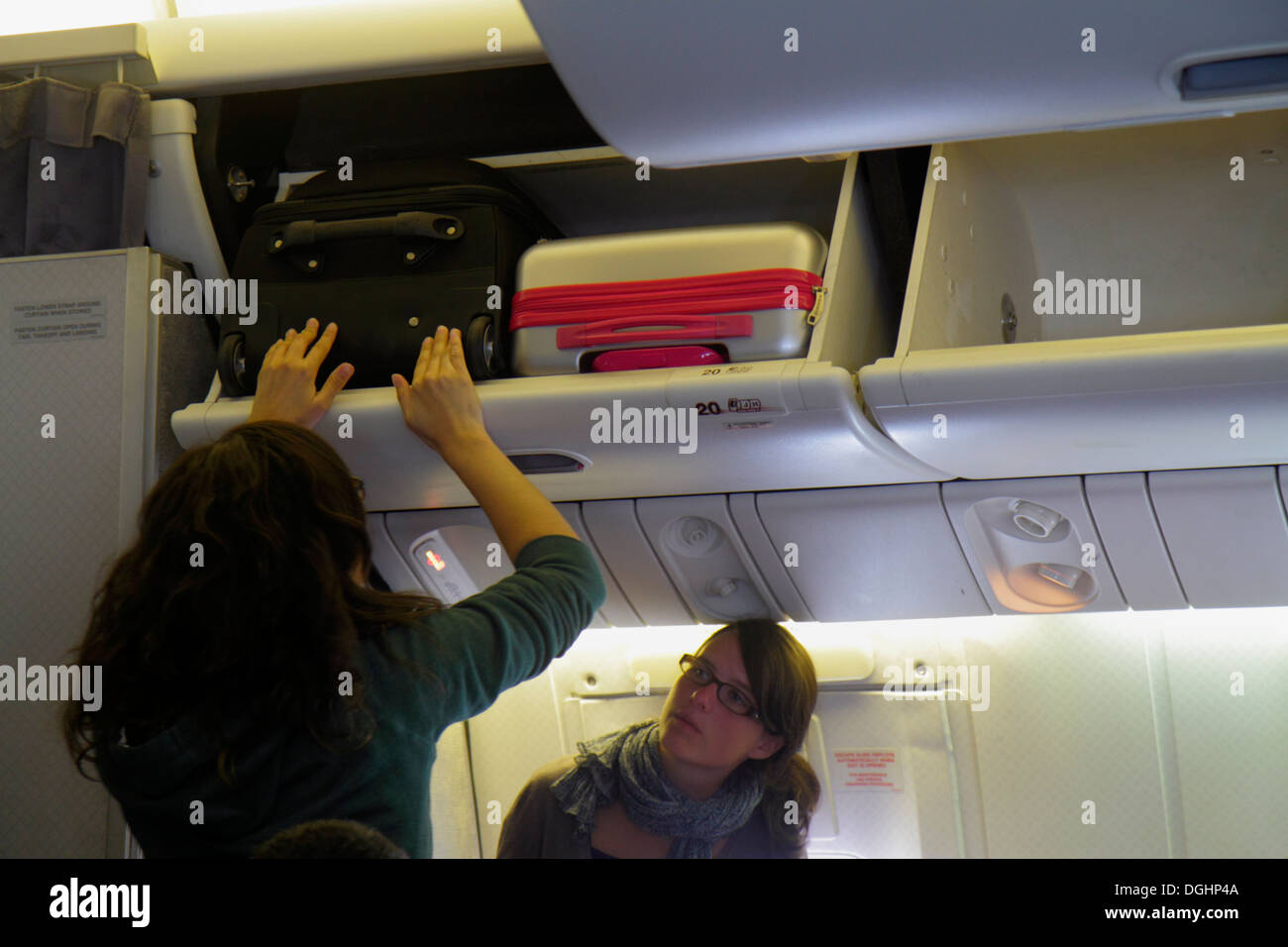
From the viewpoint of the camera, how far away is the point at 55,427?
2.04 metres

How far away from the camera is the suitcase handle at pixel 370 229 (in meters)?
1.97

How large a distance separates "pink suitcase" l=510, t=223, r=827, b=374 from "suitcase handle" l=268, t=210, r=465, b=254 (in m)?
0.15

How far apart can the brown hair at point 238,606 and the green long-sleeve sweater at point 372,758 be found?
28mm

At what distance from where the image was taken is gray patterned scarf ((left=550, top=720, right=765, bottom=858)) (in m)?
2.29

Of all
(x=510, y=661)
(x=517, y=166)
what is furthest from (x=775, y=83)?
(x=517, y=166)

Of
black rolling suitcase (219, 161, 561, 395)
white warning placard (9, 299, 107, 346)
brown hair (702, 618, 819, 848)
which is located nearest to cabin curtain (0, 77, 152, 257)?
white warning placard (9, 299, 107, 346)

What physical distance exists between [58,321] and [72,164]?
0.26 metres

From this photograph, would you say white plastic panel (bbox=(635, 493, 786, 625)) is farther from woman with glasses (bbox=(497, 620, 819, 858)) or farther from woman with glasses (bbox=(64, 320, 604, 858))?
woman with glasses (bbox=(64, 320, 604, 858))

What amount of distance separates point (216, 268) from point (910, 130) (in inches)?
57.0

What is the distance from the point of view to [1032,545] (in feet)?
6.55

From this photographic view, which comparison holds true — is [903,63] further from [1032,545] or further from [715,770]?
[715,770]

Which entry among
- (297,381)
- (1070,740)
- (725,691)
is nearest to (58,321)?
(297,381)

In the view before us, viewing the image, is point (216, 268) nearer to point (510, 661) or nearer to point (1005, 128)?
point (510, 661)
